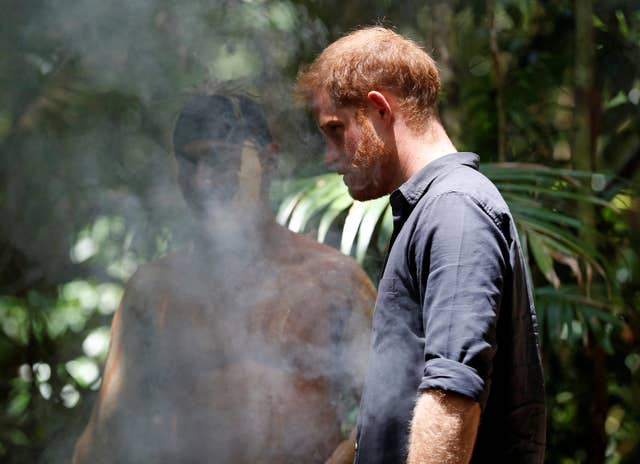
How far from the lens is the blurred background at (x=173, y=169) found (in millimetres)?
2494

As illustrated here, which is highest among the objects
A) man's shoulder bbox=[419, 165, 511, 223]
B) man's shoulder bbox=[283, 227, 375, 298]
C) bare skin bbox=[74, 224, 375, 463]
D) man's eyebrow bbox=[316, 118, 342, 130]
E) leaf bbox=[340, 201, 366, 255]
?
man's eyebrow bbox=[316, 118, 342, 130]

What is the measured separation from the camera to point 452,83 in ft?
12.1

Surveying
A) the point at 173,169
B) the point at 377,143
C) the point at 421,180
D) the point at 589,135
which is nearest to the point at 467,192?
the point at 421,180

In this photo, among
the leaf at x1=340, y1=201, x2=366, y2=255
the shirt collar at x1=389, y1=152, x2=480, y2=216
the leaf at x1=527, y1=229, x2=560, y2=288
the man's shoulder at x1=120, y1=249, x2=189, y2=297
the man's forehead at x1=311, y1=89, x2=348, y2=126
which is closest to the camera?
the shirt collar at x1=389, y1=152, x2=480, y2=216

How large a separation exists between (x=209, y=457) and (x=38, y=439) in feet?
3.64

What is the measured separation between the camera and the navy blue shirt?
1.12 m

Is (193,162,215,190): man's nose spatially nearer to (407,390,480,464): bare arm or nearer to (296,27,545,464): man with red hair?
(296,27,545,464): man with red hair

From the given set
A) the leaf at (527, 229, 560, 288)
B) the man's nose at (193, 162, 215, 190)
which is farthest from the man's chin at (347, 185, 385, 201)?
the leaf at (527, 229, 560, 288)

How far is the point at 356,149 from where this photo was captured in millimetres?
1380

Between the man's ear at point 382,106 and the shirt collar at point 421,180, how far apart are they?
11 centimetres

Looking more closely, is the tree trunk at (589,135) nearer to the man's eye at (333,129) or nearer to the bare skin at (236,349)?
the bare skin at (236,349)

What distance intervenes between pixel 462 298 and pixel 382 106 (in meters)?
0.40

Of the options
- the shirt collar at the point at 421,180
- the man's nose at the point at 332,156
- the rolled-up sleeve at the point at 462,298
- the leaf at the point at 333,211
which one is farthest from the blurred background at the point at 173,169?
the rolled-up sleeve at the point at 462,298

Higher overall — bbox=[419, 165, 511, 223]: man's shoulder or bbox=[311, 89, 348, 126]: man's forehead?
bbox=[311, 89, 348, 126]: man's forehead
